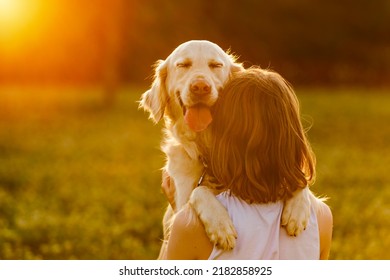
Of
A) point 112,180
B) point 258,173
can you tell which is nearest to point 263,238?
point 258,173

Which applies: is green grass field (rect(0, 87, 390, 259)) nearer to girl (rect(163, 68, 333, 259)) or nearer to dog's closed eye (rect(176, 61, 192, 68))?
dog's closed eye (rect(176, 61, 192, 68))

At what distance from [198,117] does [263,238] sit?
1290 millimetres

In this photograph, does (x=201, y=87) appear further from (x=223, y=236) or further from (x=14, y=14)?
(x=14, y=14)

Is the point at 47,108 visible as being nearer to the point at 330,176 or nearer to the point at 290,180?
the point at 330,176

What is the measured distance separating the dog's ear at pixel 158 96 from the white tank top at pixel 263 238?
1.51 meters

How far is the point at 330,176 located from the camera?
11000 millimetres

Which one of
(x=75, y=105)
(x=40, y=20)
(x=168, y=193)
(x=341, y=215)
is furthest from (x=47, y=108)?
(x=168, y=193)

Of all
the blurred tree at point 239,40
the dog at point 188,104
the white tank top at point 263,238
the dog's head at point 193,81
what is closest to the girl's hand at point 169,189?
the dog at point 188,104

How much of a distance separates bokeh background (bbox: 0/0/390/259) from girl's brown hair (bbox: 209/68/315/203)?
3.14 metres

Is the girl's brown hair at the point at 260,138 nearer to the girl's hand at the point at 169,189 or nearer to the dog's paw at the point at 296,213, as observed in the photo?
the dog's paw at the point at 296,213

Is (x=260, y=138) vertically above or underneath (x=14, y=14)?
underneath

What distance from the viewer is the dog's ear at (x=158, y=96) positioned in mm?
4590

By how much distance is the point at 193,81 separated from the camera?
415cm
